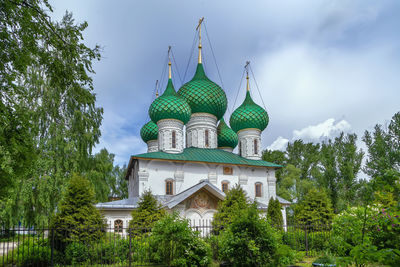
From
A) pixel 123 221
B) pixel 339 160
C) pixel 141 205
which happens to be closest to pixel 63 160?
pixel 123 221

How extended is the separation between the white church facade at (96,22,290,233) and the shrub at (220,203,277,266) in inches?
254

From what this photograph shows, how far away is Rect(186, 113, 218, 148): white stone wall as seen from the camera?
21156 mm

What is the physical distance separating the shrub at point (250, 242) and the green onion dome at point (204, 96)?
1356cm

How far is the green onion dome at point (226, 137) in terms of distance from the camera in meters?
23.0

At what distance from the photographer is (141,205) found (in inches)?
504

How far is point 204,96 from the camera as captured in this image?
844 inches

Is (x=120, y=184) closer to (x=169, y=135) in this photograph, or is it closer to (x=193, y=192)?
(x=169, y=135)

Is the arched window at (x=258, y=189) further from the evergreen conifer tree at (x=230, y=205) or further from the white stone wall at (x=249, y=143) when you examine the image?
the evergreen conifer tree at (x=230, y=205)

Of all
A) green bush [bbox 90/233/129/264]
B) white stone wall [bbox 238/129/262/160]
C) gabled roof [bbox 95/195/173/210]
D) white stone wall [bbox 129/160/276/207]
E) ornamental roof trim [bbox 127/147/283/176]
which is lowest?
green bush [bbox 90/233/129/264]

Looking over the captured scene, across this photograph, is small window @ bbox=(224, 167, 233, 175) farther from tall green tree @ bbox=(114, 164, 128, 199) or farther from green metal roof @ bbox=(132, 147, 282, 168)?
tall green tree @ bbox=(114, 164, 128, 199)

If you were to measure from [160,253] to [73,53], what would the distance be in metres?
5.74

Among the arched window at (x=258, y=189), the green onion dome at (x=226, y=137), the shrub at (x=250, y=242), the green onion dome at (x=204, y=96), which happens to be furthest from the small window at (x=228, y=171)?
the shrub at (x=250, y=242)

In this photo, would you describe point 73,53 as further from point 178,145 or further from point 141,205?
point 178,145

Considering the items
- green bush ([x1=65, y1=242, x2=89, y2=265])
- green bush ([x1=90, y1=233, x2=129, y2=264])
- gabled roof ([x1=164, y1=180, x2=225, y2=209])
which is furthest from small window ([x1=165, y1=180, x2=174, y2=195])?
green bush ([x1=65, y1=242, x2=89, y2=265])
